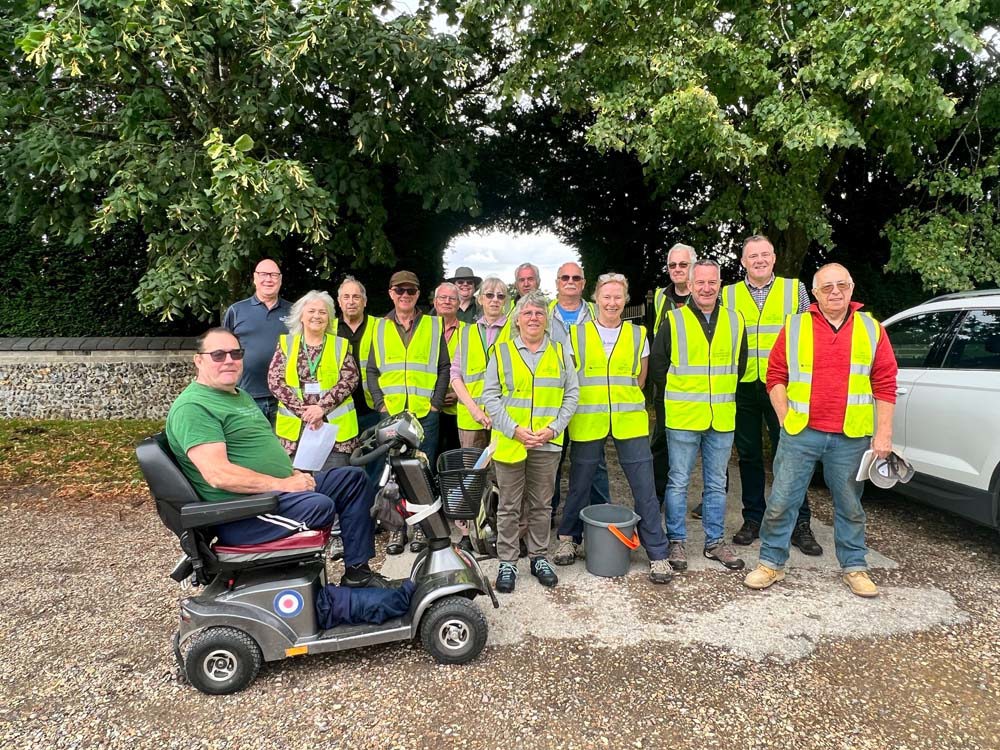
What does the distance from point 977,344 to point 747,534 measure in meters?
1.93

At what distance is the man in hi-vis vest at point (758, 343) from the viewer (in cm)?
405

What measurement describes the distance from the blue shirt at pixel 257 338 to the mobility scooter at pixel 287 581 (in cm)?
159

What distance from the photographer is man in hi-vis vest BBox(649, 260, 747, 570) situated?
379cm

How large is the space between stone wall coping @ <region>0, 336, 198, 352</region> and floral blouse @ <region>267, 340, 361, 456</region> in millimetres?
A: 5171

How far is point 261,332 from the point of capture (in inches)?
171

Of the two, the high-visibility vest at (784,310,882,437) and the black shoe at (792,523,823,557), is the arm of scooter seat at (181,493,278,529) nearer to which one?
the high-visibility vest at (784,310,882,437)

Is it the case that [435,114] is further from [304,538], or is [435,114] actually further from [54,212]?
[304,538]

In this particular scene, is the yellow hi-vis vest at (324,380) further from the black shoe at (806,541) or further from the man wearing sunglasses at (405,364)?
the black shoe at (806,541)

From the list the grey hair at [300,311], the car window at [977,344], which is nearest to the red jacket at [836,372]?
the car window at [977,344]

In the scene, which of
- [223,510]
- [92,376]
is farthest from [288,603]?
[92,376]

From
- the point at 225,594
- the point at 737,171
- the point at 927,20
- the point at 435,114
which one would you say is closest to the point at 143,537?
the point at 225,594

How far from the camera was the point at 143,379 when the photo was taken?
8461 millimetres

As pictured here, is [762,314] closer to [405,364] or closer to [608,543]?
[608,543]

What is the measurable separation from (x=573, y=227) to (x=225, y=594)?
34.9 ft
